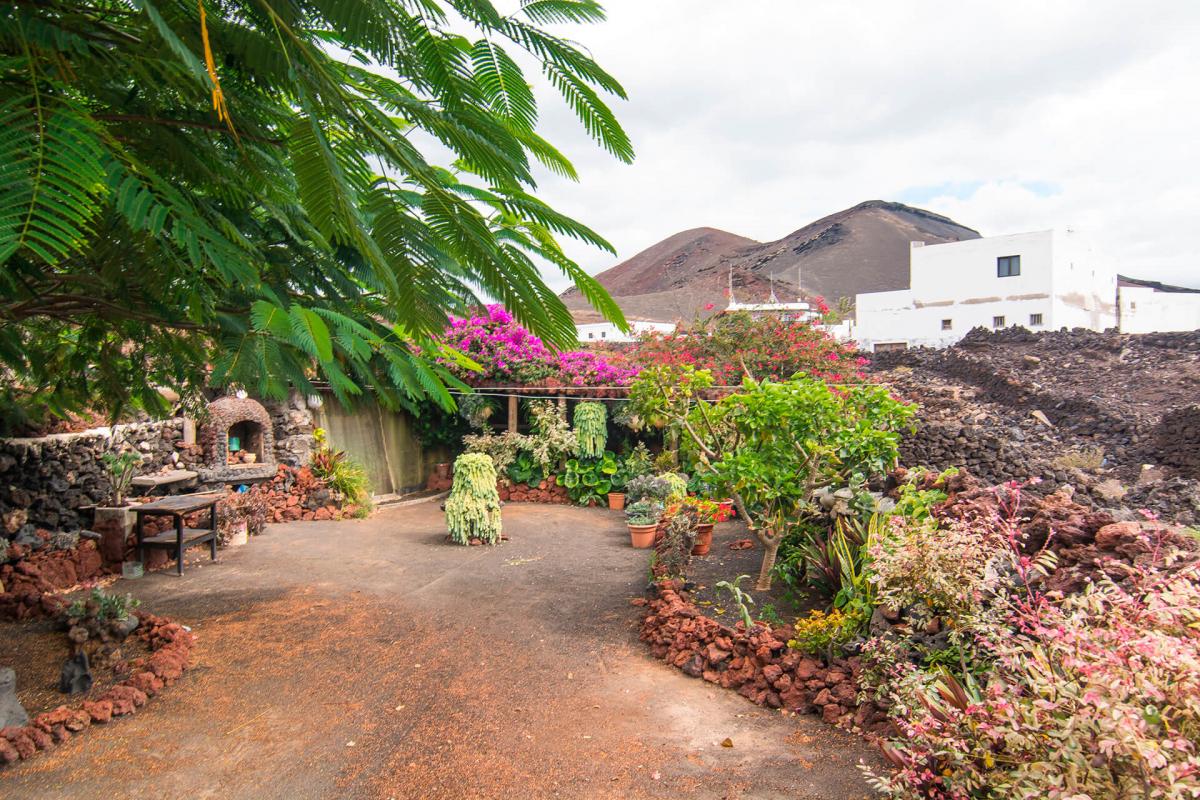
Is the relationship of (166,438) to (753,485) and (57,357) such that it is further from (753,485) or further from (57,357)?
(753,485)

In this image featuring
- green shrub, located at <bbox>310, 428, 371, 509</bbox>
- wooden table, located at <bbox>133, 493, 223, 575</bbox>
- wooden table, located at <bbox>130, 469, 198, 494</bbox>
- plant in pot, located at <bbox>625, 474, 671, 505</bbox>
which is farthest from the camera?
green shrub, located at <bbox>310, 428, 371, 509</bbox>

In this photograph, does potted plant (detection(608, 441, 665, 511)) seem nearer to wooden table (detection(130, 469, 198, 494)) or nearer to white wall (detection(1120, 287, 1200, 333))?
wooden table (detection(130, 469, 198, 494))

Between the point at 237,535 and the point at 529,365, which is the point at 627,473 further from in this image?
the point at 237,535

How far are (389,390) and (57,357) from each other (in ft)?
8.84

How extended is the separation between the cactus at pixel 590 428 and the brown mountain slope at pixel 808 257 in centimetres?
2803

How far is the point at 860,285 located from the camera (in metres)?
47.7

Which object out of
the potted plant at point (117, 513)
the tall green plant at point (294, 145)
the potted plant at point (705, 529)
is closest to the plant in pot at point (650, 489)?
the potted plant at point (705, 529)

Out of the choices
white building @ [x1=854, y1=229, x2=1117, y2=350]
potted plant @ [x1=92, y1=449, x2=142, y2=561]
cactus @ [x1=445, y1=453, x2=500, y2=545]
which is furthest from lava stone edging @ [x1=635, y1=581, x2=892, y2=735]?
white building @ [x1=854, y1=229, x2=1117, y2=350]

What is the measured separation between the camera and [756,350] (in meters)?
13.4

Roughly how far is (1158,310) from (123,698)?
34.5m

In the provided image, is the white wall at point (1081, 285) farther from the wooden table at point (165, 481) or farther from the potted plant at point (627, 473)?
the wooden table at point (165, 481)

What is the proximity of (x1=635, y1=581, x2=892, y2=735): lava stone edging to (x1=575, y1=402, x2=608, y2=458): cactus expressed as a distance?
581 centimetres

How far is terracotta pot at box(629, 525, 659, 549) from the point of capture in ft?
26.1

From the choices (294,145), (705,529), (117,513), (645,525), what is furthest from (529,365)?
(294,145)
